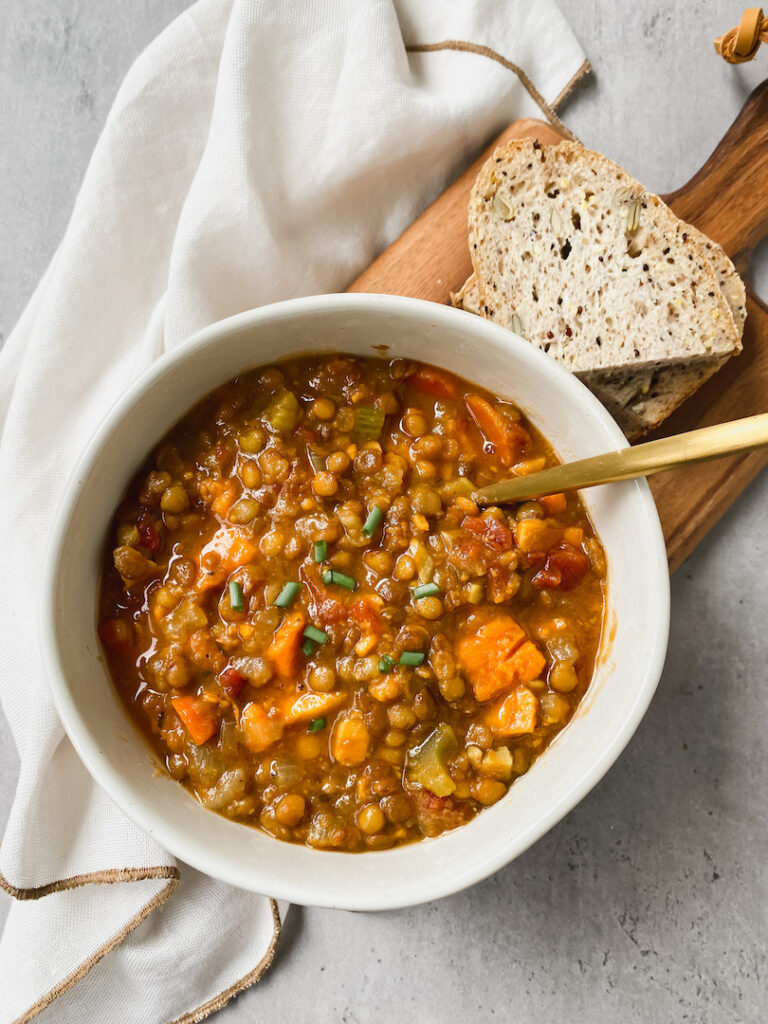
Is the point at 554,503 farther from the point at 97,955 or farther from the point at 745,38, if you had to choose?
the point at 97,955

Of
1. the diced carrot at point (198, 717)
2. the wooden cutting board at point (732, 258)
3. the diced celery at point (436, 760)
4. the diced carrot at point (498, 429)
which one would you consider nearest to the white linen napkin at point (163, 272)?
the wooden cutting board at point (732, 258)

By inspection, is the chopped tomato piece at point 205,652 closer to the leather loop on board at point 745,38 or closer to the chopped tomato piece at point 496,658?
the chopped tomato piece at point 496,658

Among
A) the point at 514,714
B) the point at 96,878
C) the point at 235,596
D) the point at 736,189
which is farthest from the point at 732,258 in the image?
the point at 96,878

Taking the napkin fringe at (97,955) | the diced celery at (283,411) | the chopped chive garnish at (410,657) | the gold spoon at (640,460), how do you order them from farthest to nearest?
1. the napkin fringe at (97,955)
2. the diced celery at (283,411)
3. the chopped chive garnish at (410,657)
4. the gold spoon at (640,460)

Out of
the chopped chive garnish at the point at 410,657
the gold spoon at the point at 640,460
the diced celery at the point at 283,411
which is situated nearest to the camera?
the gold spoon at the point at 640,460

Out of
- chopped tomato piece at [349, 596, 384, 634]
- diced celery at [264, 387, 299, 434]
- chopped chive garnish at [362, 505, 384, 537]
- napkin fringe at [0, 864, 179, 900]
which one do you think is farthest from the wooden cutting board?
napkin fringe at [0, 864, 179, 900]

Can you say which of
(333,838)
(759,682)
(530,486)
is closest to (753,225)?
(530,486)

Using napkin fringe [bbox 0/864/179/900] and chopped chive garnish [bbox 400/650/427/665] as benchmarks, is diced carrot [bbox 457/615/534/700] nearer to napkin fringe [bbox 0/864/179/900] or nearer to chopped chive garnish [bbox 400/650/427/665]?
chopped chive garnish [bbox 400/650/427/665]

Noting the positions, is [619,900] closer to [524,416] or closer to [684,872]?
[684,872]
